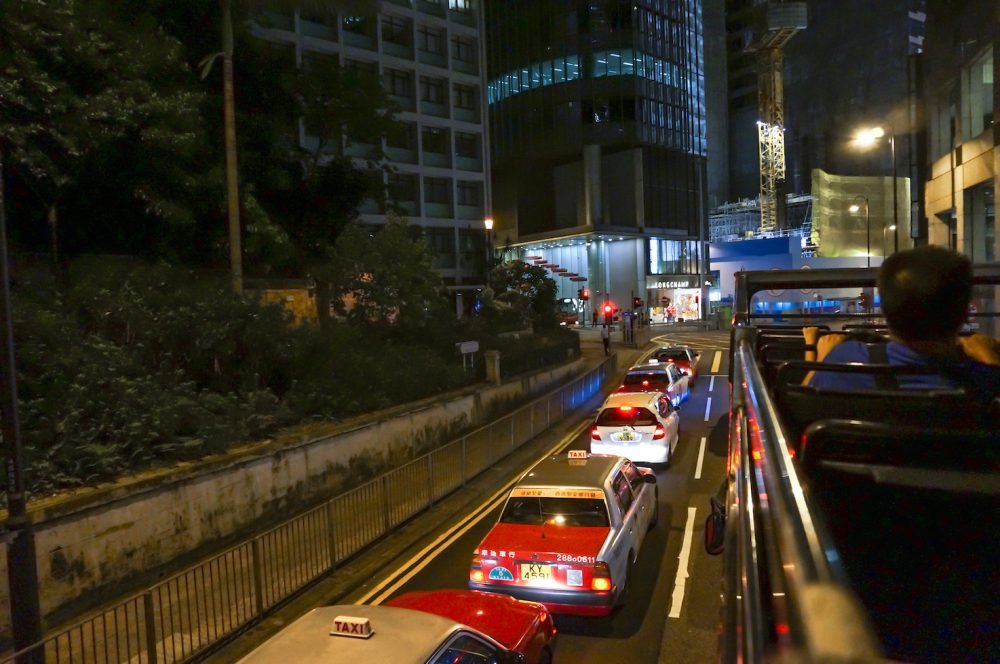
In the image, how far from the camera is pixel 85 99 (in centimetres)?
1305

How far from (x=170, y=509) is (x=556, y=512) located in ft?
16.9

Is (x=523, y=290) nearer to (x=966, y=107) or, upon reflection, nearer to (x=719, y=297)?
(x=966, y=107)

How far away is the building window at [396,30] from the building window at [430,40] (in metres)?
0.75

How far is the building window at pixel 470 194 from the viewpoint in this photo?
44125 mm

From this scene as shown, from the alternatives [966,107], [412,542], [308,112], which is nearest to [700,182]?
[966,107]

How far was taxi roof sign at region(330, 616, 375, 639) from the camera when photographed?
438 cm

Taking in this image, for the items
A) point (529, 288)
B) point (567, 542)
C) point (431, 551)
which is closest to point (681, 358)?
point (529, 288)

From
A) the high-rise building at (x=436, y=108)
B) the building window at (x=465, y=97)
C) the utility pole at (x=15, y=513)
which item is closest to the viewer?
the utility pole at (x=15, y=513)

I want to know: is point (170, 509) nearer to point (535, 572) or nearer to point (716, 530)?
point (535, 572)

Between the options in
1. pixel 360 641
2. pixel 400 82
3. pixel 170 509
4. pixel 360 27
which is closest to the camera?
pixel 360 641

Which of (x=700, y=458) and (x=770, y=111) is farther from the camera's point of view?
(x=770, y=111)

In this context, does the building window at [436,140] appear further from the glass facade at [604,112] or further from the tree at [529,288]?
the glass facade at [604,112]

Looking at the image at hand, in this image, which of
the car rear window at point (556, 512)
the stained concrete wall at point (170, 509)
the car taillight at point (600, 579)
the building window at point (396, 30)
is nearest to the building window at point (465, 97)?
the building window at point (396, 30)

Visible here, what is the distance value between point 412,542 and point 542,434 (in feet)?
26.4
